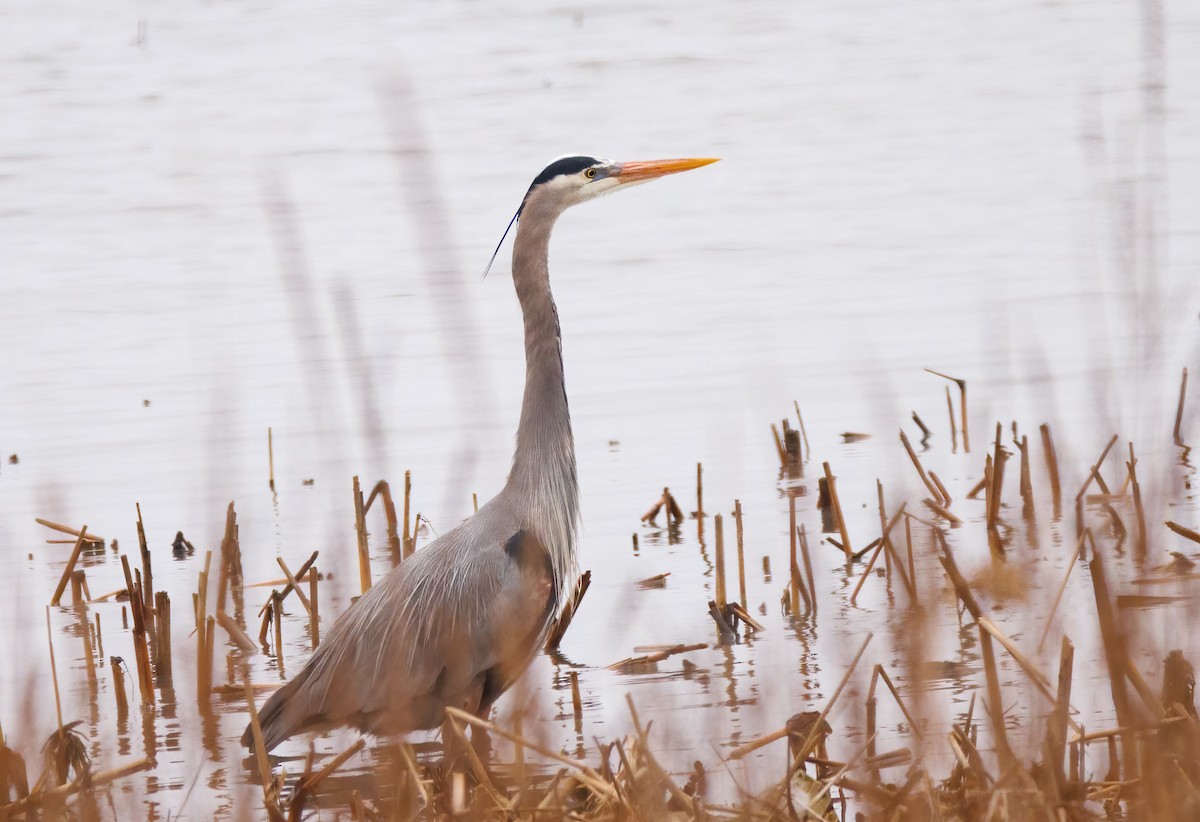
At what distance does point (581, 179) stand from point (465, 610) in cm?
153

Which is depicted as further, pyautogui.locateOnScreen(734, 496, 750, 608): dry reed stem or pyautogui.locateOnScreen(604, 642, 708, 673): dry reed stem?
pyautogui.locateOnScreen(734, 496, 750, 608): dry reed stem

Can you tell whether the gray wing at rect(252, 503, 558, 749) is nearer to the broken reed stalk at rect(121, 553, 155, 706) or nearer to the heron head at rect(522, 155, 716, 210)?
the broken reed stalk at rect(121, 553, 155, 706)

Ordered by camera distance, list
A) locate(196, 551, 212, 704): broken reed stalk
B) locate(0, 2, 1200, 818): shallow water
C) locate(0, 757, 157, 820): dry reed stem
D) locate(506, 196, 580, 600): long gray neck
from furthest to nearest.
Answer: locate(506, 196, 580, 600): long gray neck → locate(196, 551, 212, 704): broken reed stalk → locate(0, 2, 1200, 818): shallow water → locate(0, 757, 157, 820): dry reed stem

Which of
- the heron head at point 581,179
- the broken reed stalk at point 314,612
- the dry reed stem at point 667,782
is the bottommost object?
the broken reed stalk at point 314,612

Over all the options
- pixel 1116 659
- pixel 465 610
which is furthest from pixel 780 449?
pixel 1116 659

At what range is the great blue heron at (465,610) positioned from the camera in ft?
15.2

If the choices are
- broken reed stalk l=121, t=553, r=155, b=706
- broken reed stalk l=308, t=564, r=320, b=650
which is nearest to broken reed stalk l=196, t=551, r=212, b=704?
broken reed stalk l=121, t=553, r=155, b=706

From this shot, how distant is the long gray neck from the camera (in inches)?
198

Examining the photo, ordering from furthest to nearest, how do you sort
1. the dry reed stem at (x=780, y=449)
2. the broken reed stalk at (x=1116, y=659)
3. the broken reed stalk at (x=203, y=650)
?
the dry reed stem at (x=780, y=449) → the broken reed stalk at (x=203, y=650) → the broken reed stalk at (x=1116, y=659)

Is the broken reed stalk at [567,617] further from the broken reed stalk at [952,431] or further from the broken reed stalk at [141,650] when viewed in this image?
the broken reed stalk at [952,431]

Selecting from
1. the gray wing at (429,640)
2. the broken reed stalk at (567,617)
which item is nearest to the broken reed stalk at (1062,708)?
the gray wing at (429,640)

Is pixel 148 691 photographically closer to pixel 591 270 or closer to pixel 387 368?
pixel 387 368

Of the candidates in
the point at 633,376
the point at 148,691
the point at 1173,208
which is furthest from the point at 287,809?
the point at 1173,208

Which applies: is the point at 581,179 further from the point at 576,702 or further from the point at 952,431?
the point at 952,431
